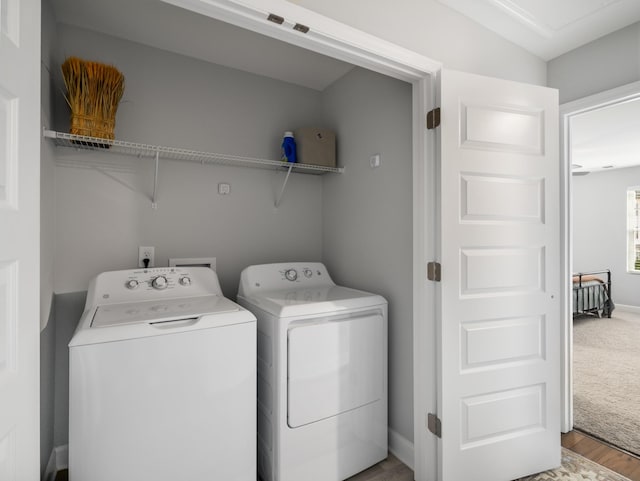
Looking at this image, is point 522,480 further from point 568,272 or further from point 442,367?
point 568,272

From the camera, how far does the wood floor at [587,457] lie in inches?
70.9

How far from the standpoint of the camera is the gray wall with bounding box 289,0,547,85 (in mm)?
1475

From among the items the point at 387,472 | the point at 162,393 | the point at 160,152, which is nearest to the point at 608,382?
the point at 387,472

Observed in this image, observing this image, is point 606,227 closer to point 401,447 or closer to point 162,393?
point 401,447

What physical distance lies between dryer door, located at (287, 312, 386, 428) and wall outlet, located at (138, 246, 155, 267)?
1.02 metres

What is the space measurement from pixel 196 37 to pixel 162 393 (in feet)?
6.18

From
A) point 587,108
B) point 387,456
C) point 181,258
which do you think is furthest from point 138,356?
point 587,108

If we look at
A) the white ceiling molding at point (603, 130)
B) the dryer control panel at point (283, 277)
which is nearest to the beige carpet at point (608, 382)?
the white ceiling molding at point (603, 130)

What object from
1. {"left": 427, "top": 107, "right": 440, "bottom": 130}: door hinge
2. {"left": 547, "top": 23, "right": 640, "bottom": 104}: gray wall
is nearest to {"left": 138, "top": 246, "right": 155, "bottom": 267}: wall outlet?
{"left": 427, "top": 107, "right": 440, "bottom": 130}: door hinge

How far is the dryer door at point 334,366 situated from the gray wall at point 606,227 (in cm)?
640

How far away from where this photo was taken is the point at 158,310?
155cm

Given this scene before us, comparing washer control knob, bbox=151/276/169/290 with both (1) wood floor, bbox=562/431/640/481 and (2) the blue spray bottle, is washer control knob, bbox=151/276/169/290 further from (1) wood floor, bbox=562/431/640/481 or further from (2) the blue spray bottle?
(1) wood floor, bbox=562/431/640/481

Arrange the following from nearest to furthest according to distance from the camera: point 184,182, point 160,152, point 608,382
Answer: point 160,152, point 184,182, point 608,382

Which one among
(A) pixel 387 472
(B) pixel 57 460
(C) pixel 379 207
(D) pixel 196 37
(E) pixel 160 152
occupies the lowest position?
(A) pixel 387 472
